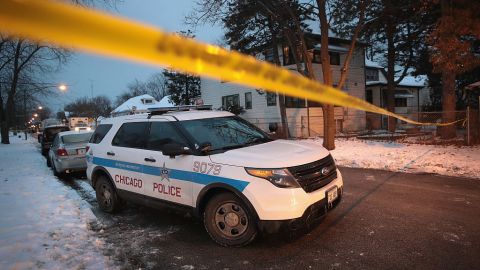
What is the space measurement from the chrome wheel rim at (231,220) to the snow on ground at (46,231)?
145cm

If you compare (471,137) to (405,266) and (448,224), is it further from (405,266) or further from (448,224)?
(405,266)

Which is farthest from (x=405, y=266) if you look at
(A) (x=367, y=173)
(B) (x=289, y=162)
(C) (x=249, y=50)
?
(C) (x=249, y=50)

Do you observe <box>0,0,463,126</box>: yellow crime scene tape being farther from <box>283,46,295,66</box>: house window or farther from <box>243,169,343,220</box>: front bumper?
<box>283,46,295,66</box>: house window

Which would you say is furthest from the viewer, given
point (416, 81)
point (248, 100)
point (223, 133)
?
point (416, 81)

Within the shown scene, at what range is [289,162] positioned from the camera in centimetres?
464

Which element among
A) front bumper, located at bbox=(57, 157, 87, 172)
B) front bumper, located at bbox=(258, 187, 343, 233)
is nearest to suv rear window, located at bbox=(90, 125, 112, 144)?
front bumper, located at bbox=(258, 187, 343, 233)

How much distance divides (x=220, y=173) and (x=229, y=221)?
644mm

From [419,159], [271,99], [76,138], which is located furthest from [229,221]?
[271,99]

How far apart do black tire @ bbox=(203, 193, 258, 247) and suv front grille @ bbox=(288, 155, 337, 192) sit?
2.41ft

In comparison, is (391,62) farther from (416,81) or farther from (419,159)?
(419,159)

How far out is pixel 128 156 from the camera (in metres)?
6.30

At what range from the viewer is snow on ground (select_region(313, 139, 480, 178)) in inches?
397

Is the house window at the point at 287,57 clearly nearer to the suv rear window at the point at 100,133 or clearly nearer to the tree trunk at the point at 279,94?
the tree trunk at the point at 279,94

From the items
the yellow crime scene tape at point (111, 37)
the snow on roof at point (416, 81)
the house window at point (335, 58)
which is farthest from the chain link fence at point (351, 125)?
the yellow crime scene tape at point (111, 37)
